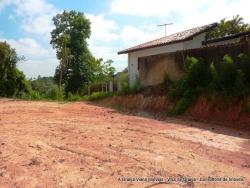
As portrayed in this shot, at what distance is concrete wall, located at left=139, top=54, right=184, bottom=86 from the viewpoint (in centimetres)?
1601

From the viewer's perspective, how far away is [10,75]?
25844mm

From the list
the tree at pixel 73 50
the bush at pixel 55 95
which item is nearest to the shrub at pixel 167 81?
the bush at pixel 55 95

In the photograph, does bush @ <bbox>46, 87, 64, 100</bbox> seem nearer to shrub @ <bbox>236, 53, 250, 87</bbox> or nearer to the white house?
the white house

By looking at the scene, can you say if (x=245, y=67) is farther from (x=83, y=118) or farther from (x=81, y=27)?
(x=81, y=27)

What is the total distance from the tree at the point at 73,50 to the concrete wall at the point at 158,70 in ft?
45.0

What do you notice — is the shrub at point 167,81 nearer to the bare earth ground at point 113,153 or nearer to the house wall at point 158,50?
the house wall at point 158,50

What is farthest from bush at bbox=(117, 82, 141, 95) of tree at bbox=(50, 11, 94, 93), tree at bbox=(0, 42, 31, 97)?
tree at bbox=(50, 11, 94, 93)

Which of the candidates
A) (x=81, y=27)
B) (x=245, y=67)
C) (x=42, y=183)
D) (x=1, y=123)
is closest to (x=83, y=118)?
(x=1, y=123)

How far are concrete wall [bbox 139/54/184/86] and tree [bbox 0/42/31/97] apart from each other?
36.5 ft

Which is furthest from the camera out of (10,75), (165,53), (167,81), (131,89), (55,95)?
(10,75)

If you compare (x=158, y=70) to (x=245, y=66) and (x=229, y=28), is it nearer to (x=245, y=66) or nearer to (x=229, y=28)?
(x=245, y=66)

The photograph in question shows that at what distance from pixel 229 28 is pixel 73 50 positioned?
13.3 metres

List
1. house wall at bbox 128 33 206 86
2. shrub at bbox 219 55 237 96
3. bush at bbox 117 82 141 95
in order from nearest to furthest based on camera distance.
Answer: shrub at bbox 219 55 237 96 → bush at bbox 117 82 141 95 → house wall at bbox 128 33 206 86

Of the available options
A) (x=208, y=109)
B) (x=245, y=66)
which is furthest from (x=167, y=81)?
(x=245, y=66)
